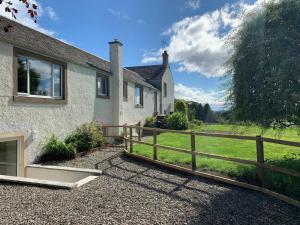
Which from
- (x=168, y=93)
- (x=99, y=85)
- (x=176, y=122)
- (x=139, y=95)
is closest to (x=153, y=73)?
(x=168, y=93)

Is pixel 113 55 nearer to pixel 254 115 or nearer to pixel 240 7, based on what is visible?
pixel 240 7

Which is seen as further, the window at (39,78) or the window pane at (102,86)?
the window pane at (102,86)

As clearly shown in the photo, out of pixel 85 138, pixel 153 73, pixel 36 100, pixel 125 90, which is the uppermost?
pixel 153 73

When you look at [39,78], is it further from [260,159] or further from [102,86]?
[260,159]

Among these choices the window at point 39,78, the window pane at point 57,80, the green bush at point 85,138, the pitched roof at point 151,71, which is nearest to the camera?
the window at point 39,78

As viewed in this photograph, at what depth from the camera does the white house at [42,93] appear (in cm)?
860

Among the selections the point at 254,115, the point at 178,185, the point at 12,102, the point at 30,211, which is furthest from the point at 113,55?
the point at 30,211

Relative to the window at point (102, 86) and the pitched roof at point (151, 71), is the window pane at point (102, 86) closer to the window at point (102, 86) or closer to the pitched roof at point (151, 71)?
the window at point (102, 86)

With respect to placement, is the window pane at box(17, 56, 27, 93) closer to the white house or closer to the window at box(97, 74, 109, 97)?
the white house

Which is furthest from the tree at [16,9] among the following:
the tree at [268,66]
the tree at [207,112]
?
the tree at [207,112]

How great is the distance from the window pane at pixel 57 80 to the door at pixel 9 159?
2.81m

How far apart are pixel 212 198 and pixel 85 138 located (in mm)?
7145

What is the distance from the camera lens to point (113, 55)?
1622 cm

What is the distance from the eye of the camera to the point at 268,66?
7.62 meters
